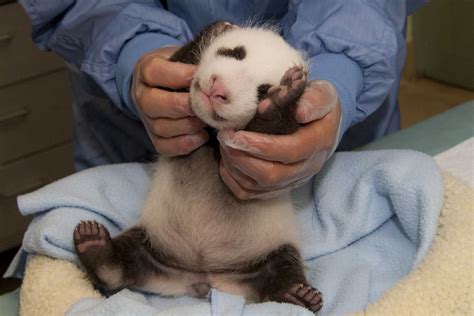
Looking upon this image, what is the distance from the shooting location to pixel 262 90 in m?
0.87

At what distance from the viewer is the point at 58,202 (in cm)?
105

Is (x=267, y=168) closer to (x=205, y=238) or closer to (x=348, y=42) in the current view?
(x=205, y=238)

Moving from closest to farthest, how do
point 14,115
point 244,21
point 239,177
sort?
point 239,177 < point 244,21 < point 14,115

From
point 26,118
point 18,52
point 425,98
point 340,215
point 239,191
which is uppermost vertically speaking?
point 239,191

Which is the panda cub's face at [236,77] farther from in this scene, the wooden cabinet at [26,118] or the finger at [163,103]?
the wooden cabinet at [26,118]

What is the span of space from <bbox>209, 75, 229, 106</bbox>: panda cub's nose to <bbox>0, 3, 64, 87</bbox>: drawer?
117cm

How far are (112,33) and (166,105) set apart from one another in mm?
266

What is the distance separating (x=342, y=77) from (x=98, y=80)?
408mm

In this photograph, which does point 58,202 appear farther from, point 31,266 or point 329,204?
point 329,204

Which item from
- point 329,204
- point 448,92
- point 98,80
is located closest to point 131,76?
point 98,80

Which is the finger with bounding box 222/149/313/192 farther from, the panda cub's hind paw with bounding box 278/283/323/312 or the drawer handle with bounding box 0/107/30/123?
the drawer handle with bounding box 0/107/30/123

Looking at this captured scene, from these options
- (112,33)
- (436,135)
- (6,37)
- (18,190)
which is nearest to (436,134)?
(436,135)

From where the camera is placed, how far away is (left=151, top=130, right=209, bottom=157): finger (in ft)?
3.13

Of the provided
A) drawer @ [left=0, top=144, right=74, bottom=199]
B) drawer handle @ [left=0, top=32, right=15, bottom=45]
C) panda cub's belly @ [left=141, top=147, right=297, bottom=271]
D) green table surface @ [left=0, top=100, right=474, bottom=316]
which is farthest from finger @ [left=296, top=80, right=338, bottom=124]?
drawer @ [left=0, top=144, right=74, bottom=199]
